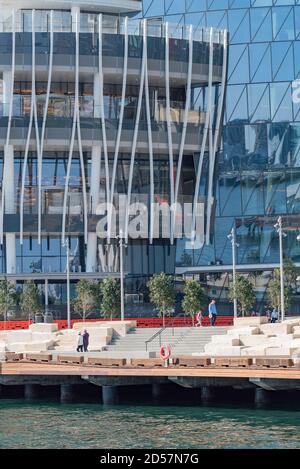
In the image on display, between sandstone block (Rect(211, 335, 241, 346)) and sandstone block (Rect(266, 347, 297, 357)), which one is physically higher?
sandstone block (Rect(211, 335, 241, 346))

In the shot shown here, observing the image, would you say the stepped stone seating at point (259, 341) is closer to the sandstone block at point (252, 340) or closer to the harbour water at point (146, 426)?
the sandstone block at point (252, 340)

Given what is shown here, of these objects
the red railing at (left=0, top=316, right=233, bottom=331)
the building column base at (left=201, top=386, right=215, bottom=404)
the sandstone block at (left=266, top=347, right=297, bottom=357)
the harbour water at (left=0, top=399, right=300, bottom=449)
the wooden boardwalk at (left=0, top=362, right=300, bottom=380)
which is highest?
the red railing at (left=0, top=316, right=233, bottom=331)

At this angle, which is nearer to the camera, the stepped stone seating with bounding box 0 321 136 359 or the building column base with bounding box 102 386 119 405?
the building column base with bounding box 102 386 119 405

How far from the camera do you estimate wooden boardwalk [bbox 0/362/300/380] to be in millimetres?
55844

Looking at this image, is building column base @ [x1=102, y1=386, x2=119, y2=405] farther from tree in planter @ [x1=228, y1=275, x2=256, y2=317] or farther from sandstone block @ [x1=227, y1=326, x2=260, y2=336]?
tree in planter @ [x1=228, y1=275, x2=256, y2=317]

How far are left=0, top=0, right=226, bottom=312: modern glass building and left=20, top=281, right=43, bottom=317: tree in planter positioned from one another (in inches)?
184

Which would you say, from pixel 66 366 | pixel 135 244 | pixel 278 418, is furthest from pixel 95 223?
pixel 278 418

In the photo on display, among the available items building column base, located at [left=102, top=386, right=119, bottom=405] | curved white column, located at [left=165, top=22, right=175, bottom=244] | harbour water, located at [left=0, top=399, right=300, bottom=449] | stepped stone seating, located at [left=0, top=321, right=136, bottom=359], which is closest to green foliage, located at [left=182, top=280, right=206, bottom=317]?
stepped stone seating, located at [left=0, top=321, right=136, bottom=359]

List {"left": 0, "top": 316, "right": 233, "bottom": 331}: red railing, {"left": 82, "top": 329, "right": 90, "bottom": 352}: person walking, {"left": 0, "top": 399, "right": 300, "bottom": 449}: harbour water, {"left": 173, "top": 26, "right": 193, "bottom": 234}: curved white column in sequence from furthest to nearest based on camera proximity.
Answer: {"left": 173, "top": 26, "right": 193, "bottom": 234}: curved white column, {"left": 0, "top": 316, "right": 233, "bottom": 331}: red railing, {"left": 82, "top": 329, "right": 90, "bottom": 352}: person walking, {"left": 0, "top": 399, "right": 300, "bottom": 449}: harbour water

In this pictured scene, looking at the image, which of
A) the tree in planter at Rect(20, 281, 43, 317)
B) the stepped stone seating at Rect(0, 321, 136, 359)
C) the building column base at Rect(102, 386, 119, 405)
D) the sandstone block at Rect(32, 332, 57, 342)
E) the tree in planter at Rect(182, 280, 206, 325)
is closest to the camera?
the building column base at Rect(102, 386, 119, 405)

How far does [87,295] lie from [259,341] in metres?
25.9

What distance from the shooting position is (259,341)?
67.2 m

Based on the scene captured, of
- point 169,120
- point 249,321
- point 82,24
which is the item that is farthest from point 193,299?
point 82,24

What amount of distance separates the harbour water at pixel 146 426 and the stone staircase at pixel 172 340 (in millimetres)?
10932
